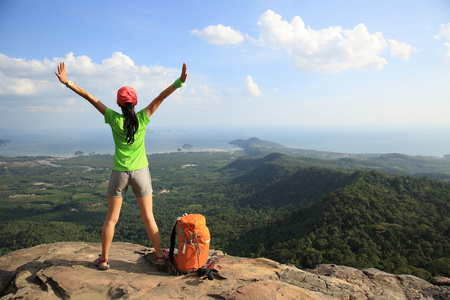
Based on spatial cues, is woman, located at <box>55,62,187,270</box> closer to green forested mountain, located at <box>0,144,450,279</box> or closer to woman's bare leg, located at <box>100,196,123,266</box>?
woman's bare leg, located at <box>100,196,123,266</box>

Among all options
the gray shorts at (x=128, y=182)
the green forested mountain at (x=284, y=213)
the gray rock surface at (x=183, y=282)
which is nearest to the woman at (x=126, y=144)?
the gray shorts at (x=128, y=182)

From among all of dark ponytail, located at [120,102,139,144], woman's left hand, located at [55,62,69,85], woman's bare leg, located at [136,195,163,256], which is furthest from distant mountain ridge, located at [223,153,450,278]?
woman's left hand, located at [55,62,69,85]

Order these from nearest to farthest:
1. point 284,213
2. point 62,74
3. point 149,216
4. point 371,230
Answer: point 62,74, point 149,216, point 371,230, point 284,213

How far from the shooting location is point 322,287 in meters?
4.79

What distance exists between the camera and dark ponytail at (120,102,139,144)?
409 cm

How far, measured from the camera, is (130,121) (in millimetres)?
4121

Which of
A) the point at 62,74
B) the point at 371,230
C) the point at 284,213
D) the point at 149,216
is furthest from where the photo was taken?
the point at 284,213

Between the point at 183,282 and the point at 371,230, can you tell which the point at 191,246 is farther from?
the point at 371,230

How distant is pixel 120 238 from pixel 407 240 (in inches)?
1555

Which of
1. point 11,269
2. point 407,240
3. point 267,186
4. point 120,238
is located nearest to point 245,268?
point 11,269

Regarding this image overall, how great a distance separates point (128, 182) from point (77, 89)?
1882mm

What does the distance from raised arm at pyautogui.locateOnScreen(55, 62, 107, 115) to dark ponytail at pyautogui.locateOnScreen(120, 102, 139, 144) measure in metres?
0.50

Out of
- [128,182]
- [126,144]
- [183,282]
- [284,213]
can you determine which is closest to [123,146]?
[126,144]

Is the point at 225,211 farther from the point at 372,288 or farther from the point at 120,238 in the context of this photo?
the point at 372,288
